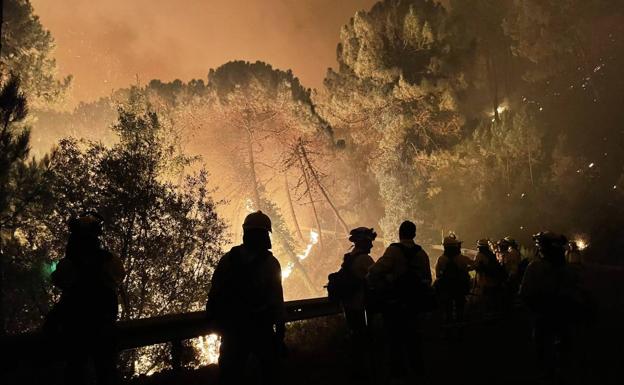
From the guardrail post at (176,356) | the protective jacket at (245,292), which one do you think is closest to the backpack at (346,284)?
the protective jacket at (245,292)

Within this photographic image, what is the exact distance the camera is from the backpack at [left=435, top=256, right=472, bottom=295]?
24.7ft

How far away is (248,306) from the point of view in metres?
3.48

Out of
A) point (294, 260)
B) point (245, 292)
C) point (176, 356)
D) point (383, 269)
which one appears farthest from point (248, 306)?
point (294, 260)

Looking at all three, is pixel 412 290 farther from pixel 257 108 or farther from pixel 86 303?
pixel 257 108

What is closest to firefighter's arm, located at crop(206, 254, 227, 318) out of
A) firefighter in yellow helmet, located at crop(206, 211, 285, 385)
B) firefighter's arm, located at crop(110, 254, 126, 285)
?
firefighter in yellow helmet, located at crop(206, 211, 285, 385)

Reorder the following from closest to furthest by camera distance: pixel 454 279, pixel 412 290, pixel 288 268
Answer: pixel 412 290 < pixel 454 279 < pixel 288 268

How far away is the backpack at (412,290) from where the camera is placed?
15.0 ft

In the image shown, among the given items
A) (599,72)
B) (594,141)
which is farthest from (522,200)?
(599,72)

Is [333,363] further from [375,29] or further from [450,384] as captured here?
[375,29]

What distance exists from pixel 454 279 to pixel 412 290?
334cm

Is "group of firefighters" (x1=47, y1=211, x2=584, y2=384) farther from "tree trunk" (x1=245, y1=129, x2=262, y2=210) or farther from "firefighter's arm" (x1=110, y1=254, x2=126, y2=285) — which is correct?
"tree trunk" (x1=245, y1=129, x2=262, y2=210)

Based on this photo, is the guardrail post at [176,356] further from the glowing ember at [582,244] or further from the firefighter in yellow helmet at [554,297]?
the glowing ember at [582,244]

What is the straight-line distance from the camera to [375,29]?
2773 cm

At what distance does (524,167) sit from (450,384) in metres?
27.5
